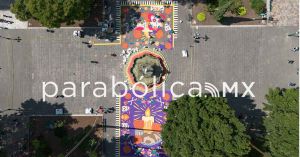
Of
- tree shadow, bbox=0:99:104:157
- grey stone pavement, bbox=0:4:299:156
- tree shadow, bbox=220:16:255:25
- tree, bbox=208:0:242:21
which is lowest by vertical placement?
tree shadow, bbox=0:99:104:157

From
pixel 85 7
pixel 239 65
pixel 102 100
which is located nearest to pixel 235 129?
pixel 239 65

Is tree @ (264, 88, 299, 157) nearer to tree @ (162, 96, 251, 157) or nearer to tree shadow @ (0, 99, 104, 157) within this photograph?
tree @ (162, 96, 251, 157)

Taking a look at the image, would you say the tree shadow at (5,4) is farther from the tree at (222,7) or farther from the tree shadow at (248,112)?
the tree shadow at (248,112)

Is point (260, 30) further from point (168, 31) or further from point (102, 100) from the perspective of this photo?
point (102, 100)

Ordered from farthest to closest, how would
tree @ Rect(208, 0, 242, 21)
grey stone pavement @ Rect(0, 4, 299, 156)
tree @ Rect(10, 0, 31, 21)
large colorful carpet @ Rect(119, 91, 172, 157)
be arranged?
large colorful carpet @ Rect(119, 91, 172, 157), grey stone pavement @ Rect(0, 4, 299, 156), tree @ Rect(208, 0, 242, 21), tree @ Rect(10, 0, 31, 21)

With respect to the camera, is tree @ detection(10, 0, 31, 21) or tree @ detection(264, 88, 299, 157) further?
tree @ detection(10, 0, 31, 21)

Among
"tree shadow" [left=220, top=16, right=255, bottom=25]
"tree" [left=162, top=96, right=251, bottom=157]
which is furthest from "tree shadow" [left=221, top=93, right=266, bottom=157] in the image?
"tree shadow" [left=220, top=16, right=255, bottom=25]

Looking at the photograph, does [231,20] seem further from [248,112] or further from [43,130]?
[43,130]

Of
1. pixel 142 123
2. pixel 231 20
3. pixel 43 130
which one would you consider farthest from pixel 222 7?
pixel 43 130
